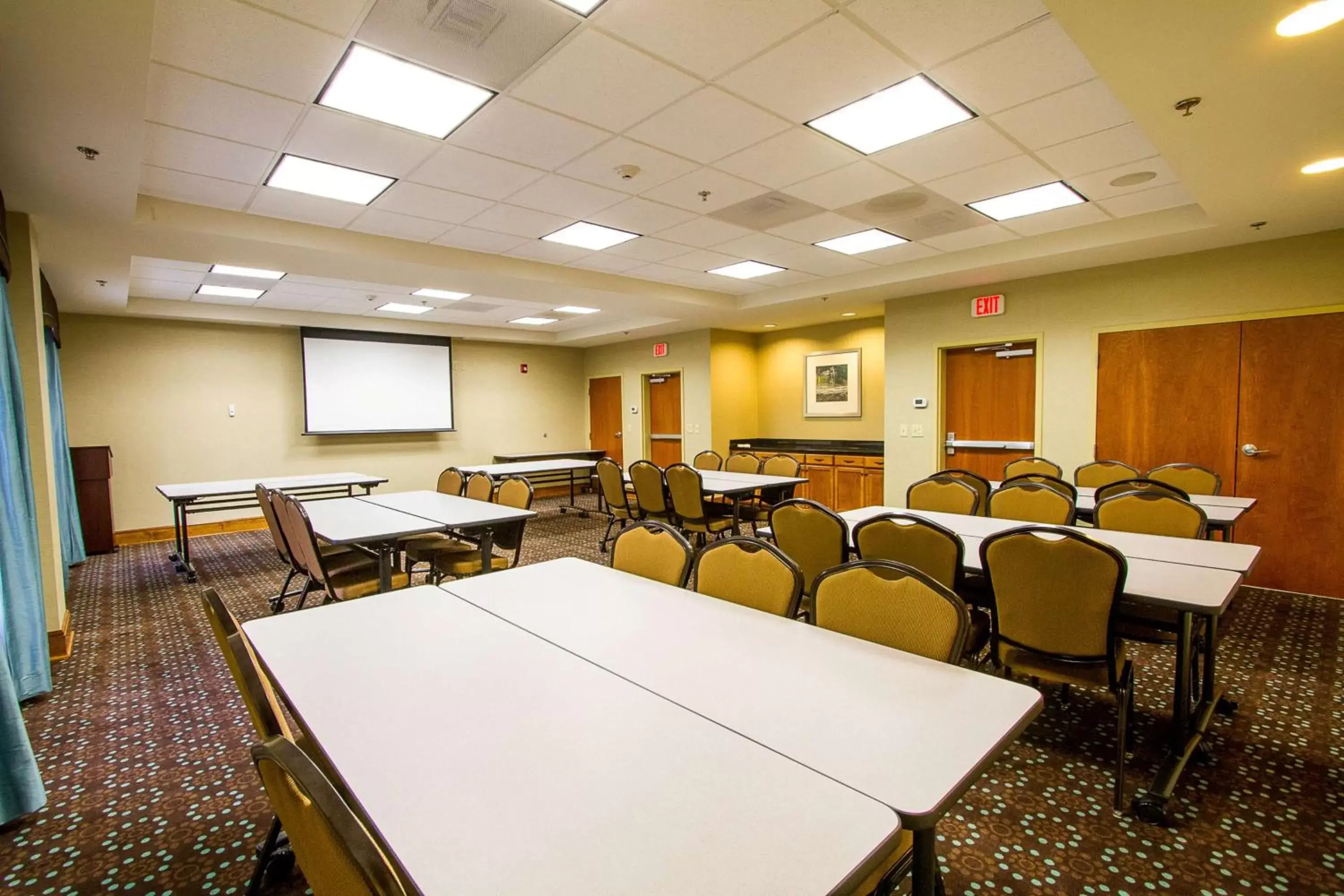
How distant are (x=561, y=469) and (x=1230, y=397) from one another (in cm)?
666

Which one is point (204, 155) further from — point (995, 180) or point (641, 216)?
point (995, 180)

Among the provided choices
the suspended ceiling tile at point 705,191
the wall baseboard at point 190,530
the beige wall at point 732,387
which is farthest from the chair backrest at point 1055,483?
the wall baseboard at point 190,530

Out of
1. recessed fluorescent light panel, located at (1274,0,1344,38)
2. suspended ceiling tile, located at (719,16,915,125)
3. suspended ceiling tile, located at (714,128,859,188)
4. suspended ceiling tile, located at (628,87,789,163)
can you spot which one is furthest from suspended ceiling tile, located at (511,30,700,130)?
recessed fluorescent light panel, located at (1274,0,1344,38)

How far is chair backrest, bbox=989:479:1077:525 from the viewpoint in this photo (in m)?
3.34

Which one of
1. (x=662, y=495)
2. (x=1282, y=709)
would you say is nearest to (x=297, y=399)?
(x=662, y=495)

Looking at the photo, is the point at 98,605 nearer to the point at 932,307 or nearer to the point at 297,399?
the point at 297,399

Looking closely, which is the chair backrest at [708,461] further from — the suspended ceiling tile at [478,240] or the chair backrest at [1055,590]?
the chair backrest at [1055,590]

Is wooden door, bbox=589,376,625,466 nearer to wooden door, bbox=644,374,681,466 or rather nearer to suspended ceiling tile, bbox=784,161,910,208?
wooden door, bbox=644,374,681,466

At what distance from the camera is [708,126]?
2941 millimetres

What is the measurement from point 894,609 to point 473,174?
3.27 m

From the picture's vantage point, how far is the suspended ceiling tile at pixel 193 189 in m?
3.35

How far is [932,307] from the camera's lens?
21.0 feet

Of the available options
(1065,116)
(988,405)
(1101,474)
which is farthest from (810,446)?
(1065,116)

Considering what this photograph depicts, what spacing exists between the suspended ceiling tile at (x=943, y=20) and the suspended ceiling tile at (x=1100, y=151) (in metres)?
1.27
